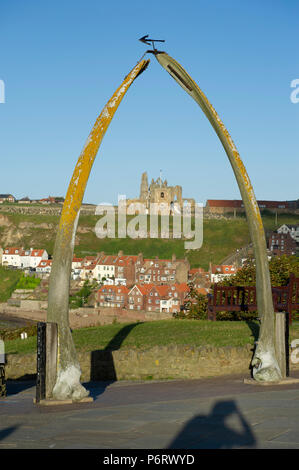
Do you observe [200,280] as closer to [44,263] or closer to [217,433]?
[44,263]

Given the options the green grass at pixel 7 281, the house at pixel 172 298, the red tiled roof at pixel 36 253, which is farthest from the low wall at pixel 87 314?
the red tiled roof at pixel 36 253

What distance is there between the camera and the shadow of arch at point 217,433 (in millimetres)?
9031

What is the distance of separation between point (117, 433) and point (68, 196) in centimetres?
563

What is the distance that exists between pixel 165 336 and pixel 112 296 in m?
92.3

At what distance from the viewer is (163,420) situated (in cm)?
1098

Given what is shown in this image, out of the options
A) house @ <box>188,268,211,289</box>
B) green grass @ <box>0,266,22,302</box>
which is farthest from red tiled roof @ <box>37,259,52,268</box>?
house @ <box>188,268,211,289</box>

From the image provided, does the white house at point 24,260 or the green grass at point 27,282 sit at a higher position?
the white house at point 24,260

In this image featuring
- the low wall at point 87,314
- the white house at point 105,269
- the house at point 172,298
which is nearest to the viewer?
the low wall at point 87,314

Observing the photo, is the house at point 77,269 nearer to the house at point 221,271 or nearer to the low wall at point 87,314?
the low wall at point 87,314

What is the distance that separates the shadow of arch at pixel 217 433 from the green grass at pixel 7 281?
413 ft

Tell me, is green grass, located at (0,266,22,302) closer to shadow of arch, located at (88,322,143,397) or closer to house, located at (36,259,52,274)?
house, located at (36,259,52,274)

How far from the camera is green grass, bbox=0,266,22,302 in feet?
451

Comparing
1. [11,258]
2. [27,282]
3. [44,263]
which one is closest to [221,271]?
[27,282]
